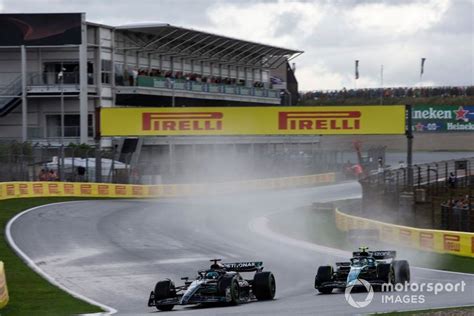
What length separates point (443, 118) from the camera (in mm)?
45844

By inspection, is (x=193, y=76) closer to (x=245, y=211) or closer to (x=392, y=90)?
(x=392, y=90)

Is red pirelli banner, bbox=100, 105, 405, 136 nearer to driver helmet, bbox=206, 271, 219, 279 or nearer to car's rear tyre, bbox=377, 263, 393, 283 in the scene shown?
car's rear tyre, bbox=377, 263, 393, 283

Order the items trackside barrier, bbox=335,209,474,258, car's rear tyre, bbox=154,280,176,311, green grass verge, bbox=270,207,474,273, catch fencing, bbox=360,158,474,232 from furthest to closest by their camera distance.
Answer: catch fencing, bbox=360,158,474,232 < trackside barrier, bbox=335,209,474,258 < green grass verge, bbox=270,207,474,273 < car's rear tyre, bbox=154,280,176,311

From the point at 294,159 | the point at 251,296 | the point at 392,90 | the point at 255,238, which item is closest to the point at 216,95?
the point at 294,159

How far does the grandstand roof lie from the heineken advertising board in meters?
31.1

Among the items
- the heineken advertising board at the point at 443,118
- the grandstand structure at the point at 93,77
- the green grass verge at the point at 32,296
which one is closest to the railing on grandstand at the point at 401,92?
the grandstand structure at the point at 93,77

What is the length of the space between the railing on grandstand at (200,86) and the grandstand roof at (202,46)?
114 inches

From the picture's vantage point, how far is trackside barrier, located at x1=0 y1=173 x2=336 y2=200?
4700cm

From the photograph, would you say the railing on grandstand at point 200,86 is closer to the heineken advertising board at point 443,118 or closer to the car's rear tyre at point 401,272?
the heineken advertising board at point 443,118

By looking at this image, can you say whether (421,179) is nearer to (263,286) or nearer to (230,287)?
(263,286)

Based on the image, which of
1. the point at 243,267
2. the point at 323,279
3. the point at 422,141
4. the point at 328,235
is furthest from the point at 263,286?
the point at 422,141

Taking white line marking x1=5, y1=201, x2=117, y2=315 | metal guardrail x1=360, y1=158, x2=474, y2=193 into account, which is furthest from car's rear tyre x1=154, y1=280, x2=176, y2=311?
metal guardrail x1=360, y1=158, x2=474, y2=193

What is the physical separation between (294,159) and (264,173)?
5.97 m

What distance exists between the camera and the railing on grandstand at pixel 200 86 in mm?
73312
